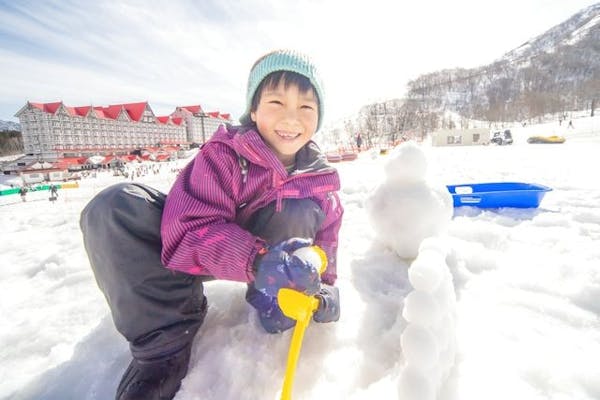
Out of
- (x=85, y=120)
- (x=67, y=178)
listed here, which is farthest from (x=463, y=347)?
(x=85, y=120)

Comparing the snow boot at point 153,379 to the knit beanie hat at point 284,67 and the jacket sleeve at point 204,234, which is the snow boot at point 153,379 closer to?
the jacket sleeve at point 204,234

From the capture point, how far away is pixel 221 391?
754 millimetres

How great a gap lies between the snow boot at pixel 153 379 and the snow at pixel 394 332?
41mm

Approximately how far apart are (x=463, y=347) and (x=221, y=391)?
2.06ft

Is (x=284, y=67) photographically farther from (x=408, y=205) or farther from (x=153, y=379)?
(x=153, y=379)

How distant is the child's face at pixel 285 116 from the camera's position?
107cm

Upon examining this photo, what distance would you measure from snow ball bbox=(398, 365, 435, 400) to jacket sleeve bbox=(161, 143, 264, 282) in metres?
0.41

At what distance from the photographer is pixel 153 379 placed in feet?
2.50

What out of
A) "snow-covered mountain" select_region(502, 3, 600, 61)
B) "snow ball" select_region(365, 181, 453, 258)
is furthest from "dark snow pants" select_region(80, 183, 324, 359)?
"snow-covered mountain" select_region(502, 3, 600, 61)

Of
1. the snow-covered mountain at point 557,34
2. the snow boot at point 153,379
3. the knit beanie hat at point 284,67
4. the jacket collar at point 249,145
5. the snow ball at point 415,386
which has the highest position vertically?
the snow-covered mountain at point 557,34

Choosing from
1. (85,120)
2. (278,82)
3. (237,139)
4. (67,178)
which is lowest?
(67,178)

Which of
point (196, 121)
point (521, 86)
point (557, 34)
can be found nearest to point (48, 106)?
point (196, 121)

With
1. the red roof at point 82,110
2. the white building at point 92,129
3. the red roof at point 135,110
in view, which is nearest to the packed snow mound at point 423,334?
the white building at point 92,129

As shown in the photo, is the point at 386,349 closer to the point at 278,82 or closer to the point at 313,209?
the point at 313,209
